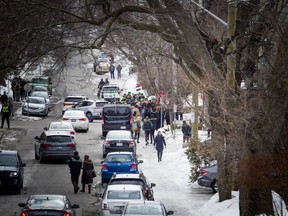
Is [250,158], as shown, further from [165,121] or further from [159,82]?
[165,121]

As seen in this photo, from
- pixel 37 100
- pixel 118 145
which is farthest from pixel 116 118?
pixel 37 100

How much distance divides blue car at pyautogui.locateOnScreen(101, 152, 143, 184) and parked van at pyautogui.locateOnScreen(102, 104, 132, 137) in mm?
14667

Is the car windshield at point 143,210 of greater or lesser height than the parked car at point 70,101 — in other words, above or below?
below

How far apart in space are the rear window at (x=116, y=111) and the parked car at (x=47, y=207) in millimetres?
25822

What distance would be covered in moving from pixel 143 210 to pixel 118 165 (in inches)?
476

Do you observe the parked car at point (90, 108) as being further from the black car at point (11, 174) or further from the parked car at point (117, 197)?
the parked car at point (117, 197)

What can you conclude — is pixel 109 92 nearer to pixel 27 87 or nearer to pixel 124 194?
pixel 27 87

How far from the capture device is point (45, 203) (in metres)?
22.5

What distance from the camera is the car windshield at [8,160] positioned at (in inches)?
1243

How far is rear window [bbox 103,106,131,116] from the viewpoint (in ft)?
161

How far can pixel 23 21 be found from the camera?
84.2 ft

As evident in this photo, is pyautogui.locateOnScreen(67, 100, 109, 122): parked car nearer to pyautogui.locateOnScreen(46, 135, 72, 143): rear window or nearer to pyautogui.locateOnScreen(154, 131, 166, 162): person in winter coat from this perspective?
pyautogui.locateOnScreen(154, 131, 166, 162): person in winter coat

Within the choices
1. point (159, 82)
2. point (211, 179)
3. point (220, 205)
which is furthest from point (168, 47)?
point (220, 205)

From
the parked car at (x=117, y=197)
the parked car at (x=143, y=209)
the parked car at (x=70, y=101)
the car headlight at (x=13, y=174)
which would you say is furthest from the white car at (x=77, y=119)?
the parked car at (x=143, y=209)
